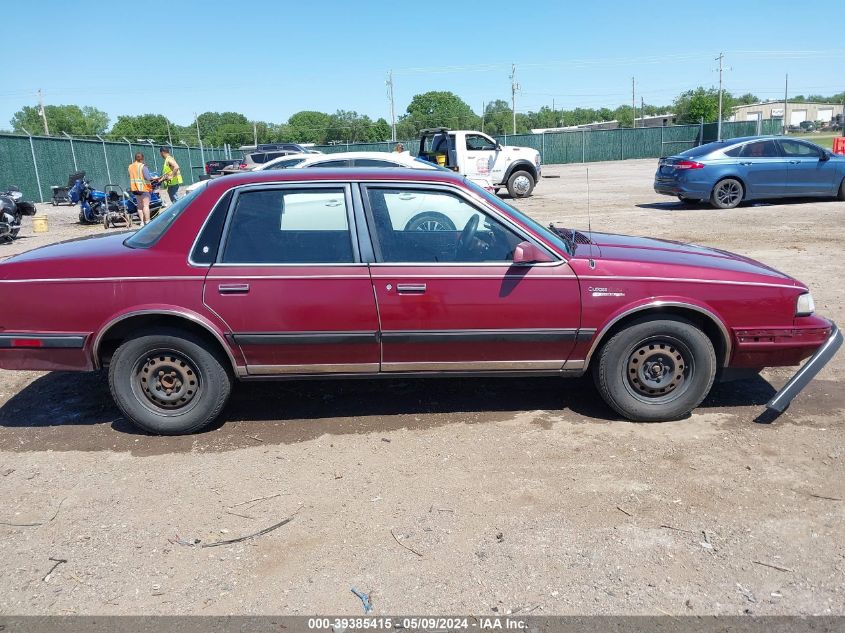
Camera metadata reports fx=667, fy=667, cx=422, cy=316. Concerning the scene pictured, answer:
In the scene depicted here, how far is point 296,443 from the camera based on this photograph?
14.1 feet

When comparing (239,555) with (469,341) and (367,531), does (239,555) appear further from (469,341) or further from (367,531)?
(469,341)

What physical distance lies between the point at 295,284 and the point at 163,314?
845mm

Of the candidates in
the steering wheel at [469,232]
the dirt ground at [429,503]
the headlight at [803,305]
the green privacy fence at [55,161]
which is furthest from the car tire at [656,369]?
the green privacy fence at [55,161]

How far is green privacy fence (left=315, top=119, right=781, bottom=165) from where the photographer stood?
4672 cm

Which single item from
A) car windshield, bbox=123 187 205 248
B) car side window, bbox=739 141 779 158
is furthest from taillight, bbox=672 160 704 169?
car windshield, bbox=123 187 205 248

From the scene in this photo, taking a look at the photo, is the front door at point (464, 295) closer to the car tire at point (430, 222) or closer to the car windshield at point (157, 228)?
the car tire at point (430, 222)

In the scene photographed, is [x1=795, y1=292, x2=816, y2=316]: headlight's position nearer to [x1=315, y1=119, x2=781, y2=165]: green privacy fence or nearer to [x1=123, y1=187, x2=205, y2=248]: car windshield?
[x1=123, y1=187, x2=205, y2=248]: car windshield

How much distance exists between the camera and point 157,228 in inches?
177

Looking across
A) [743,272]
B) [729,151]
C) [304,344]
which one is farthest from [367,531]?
[729,151]

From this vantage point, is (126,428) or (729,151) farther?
(729,151)

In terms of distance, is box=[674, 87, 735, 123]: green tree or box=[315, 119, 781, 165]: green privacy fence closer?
box=[315, 119, 781, 165]: green privacy fence

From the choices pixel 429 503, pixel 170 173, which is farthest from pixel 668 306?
pixel 170 173

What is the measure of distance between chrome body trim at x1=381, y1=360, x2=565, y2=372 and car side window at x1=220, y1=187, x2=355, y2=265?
29.7 inches

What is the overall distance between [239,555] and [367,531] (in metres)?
0.62
